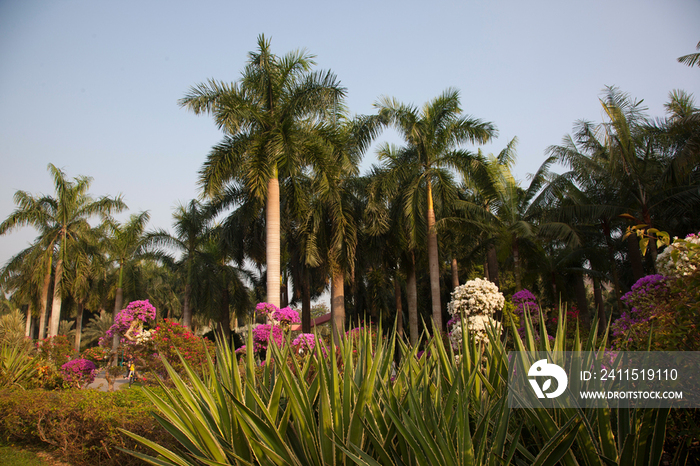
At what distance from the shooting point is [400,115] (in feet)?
57.0

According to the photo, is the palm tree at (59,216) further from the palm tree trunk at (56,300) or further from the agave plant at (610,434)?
the agave plant at (610,434)

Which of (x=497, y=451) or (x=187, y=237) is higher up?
(x=187, y=237)

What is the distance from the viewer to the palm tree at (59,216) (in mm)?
23828

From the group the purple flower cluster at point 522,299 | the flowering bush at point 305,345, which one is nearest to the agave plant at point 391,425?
the flowering bush at point 305,345

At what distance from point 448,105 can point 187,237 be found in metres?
16.2

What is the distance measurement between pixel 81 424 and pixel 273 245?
23.6ft

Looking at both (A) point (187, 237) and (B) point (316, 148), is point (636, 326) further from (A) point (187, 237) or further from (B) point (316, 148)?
(A) point (187, 237)

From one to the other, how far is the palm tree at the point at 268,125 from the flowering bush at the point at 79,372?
15.5 ft

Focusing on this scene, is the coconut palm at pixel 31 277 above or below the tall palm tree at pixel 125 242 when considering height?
below

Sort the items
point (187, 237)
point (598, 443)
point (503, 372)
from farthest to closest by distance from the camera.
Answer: point (187, 237), point (503, 372), point (598, 443)

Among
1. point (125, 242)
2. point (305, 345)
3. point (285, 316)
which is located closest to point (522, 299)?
point (285, 316)

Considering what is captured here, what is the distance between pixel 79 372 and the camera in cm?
1116

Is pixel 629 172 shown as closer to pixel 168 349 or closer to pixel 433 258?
pixel 433 258

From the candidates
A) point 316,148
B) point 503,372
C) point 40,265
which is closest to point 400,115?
point 316,148
